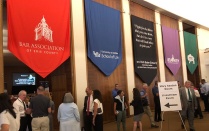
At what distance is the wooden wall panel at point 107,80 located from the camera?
29.4ft

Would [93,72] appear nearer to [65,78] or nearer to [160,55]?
[65,78]

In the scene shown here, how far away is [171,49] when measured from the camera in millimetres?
14070

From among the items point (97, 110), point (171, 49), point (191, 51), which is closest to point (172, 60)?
point (171, 49)

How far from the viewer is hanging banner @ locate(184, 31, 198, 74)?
1564 centimetres

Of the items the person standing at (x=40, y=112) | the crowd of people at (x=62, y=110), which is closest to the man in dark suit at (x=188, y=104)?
the crowd of people at (x=62, y=110)

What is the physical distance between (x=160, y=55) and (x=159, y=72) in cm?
91

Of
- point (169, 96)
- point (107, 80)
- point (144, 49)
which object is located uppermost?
point (144, 49)

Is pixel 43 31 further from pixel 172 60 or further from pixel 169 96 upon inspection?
pixel 172 60

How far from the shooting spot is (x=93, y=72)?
904 centimetres

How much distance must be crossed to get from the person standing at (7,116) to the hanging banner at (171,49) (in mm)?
11067

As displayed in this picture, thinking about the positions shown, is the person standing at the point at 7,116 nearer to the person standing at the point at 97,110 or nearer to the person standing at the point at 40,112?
the person standing at the point at 40,112

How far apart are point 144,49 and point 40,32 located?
602 cm

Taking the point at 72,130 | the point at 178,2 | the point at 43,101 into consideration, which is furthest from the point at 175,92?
→ the point at 178,2

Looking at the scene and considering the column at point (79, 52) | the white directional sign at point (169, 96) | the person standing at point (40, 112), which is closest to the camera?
the person standing at point (40, 112)
